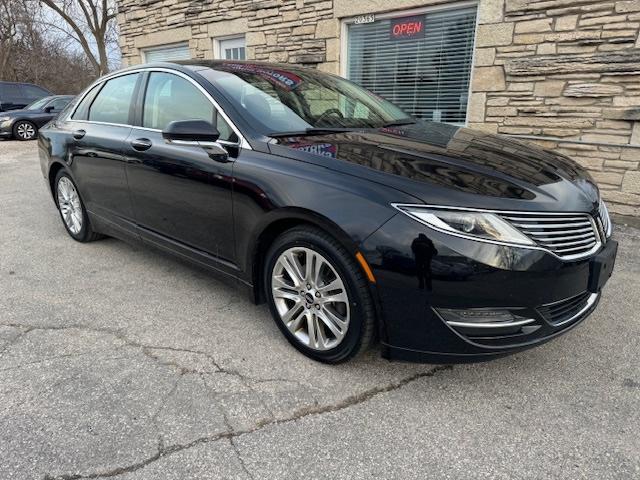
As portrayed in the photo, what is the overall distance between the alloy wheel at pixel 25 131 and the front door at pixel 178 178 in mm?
13759

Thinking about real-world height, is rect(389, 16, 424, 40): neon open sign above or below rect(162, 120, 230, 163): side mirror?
above

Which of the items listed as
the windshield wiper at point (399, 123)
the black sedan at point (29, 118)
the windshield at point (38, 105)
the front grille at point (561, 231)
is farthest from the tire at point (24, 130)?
the front grille at point (561, 231)

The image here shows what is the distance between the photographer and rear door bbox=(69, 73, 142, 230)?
358 cm

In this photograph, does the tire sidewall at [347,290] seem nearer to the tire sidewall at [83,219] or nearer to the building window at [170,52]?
Answer: the tire sidewall at [83,219]

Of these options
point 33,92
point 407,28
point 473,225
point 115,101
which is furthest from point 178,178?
point 33,92

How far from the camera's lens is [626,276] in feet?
12.1

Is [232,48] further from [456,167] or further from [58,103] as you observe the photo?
[58,103]

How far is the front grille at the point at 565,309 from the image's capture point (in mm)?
2111

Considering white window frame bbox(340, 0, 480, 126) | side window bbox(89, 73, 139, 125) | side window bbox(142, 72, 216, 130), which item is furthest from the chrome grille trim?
white window frame bbox(340, 0, 480, 126)

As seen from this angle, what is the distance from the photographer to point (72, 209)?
4.57 m

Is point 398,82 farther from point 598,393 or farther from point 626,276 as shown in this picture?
point 598,393

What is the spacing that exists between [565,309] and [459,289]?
0.61 m

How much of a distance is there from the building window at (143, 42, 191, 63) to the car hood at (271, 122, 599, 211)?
8.16m

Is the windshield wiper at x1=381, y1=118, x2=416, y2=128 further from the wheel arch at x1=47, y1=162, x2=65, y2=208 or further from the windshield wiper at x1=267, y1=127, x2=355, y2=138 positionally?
the wheel arch at x1=47, y1=162, x2=65, y2=208
